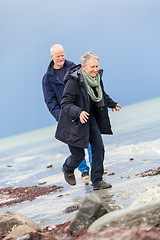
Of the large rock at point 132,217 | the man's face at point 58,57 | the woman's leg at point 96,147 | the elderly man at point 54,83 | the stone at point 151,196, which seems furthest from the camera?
the elderly man at point 54,83

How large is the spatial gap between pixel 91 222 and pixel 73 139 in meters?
2.98

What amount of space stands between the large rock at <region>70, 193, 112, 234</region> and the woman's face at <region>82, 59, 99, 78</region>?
10.3ft

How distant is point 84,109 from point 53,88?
6.39 ft

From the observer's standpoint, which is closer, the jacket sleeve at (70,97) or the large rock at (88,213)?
the large rock at (88,213)

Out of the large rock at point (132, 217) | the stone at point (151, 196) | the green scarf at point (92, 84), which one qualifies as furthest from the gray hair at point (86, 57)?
the large rock at point (132, 217)

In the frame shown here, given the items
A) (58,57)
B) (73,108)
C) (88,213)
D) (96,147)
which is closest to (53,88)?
(58,57)

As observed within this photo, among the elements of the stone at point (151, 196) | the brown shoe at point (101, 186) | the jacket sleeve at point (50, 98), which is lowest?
the brown shoe at point (101, 186)

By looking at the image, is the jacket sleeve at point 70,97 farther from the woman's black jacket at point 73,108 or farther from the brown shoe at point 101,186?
the brown shoe at point 101,186

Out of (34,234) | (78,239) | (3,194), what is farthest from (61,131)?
(3,194)

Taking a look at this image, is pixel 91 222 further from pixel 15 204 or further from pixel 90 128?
pixel 15 204

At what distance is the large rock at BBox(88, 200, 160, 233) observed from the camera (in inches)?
159

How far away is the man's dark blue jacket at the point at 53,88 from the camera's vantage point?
29.8ft

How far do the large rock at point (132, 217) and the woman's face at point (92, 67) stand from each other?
3504 mm

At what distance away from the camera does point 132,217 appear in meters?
4.11
